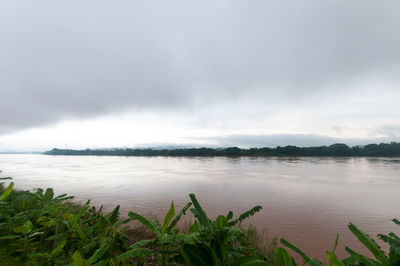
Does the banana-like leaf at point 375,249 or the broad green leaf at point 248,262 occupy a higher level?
the banana-like leaf at point 375,249

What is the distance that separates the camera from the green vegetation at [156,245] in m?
1.26

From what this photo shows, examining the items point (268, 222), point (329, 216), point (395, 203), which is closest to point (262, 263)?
point (268, 222)

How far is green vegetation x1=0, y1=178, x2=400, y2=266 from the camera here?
4.15 ft

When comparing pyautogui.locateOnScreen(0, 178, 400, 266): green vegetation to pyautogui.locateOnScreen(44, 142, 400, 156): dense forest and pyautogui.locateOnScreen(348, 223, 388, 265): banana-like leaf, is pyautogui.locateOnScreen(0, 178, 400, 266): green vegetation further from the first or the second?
pyautogui.locateOnScreen(44, 142, 400, 156): dense forest

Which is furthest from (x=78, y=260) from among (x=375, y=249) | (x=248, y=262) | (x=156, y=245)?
(x=375, y=249)

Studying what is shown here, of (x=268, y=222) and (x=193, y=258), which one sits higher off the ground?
(x=193, y=258)

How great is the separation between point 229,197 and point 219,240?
9512 millimetres

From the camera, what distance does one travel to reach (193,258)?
1.33 m

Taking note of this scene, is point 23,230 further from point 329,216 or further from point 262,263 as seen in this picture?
point 329,216

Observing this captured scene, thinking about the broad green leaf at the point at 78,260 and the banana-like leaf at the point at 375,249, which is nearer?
the banana-like leaf at the point at 375,249

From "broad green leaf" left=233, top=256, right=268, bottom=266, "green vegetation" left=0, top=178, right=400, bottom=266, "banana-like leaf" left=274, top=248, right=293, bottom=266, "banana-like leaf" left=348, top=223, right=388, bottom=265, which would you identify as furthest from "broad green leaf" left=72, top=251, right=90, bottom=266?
"banana-like leaf" left=348, top=223, right=388, bottom=265

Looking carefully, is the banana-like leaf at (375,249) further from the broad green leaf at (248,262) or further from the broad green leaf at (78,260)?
the broad green leaf at (78,260)

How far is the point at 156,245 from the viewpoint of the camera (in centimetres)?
235

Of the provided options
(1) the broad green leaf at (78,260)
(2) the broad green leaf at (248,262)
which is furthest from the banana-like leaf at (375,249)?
(1) the broad green leaf at (78,260)
